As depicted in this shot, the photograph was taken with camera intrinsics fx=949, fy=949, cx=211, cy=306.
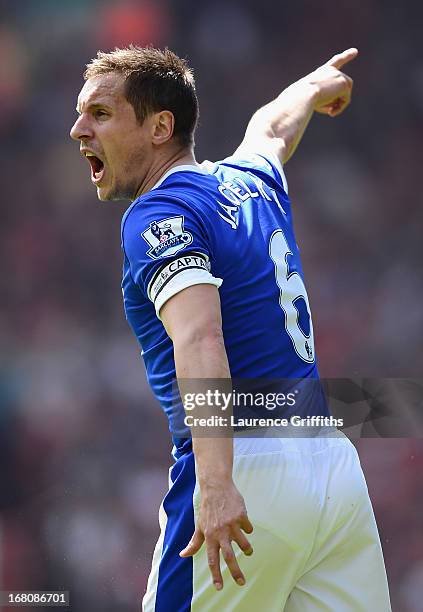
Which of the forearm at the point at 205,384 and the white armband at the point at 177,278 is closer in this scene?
the forearm at the point at 205,384

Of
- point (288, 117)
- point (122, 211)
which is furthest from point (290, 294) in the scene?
point (122, 211)

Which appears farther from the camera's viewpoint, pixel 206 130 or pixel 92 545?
pixel 206 130

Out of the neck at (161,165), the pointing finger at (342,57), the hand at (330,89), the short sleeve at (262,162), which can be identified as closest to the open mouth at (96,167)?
the neck at (161,165)

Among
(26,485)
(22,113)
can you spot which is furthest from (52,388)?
(22,113)

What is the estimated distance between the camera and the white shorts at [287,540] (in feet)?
8.04

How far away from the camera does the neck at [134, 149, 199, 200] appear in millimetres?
2918

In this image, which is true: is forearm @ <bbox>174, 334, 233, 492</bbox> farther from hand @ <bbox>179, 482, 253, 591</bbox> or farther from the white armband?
the white armband

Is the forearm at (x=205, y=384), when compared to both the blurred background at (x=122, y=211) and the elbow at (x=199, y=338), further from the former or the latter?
the blurred background at (x=122, y=211)

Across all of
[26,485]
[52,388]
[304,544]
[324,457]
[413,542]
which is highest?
[324,457]

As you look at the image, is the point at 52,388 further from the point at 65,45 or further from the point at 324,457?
the point at 324,457

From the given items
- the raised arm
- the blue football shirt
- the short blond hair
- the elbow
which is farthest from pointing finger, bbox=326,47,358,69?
the elbow

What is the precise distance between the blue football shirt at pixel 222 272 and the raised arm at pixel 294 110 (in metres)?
0.68

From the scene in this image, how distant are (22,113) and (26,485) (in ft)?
8.73

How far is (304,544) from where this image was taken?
8.10 ft
